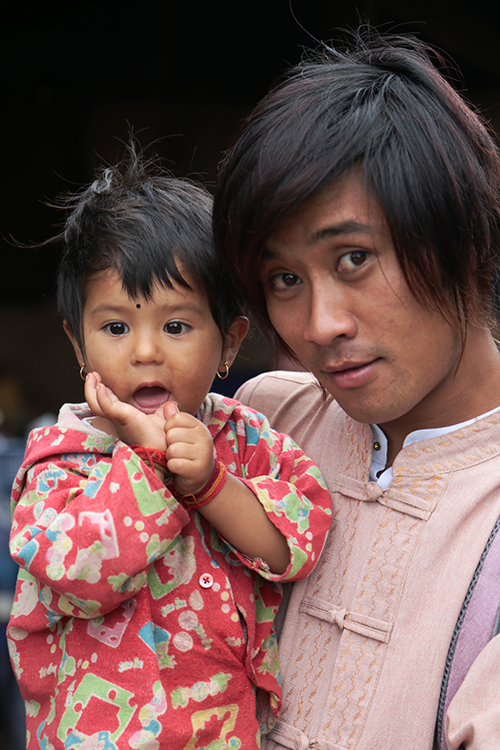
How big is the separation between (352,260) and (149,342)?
1.53 feet

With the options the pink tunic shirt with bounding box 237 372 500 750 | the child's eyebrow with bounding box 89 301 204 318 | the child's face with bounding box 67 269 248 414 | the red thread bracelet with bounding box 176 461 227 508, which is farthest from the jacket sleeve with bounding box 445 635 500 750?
the child's eyebrow with bounding box 89 301 204 318

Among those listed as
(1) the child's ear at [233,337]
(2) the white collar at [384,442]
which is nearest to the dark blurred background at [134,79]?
(1) the child's ear at [233,337]

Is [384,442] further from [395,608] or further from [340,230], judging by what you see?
[340,230]

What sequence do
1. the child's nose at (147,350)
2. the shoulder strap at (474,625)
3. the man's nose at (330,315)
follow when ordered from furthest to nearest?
the child's nose at (147,350)
the man's nose at (330,315)
the shoulder strap at (474,625)

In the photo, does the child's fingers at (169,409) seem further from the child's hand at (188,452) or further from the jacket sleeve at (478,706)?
the jacket sleeve at (478,706)

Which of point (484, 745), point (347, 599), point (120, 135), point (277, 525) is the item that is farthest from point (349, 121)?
point (120, 135)

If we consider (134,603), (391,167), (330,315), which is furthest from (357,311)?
(134,603)

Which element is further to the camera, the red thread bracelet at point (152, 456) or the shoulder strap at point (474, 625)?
the red thread bracelet at point (152, 456)

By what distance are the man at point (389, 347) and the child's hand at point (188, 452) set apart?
0.97 feet

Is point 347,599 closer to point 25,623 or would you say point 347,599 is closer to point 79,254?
point 25,623

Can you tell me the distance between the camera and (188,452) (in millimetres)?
1417

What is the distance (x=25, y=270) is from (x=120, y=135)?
166cm

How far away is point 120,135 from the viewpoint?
5258 mm

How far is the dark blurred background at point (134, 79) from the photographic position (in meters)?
3.90
